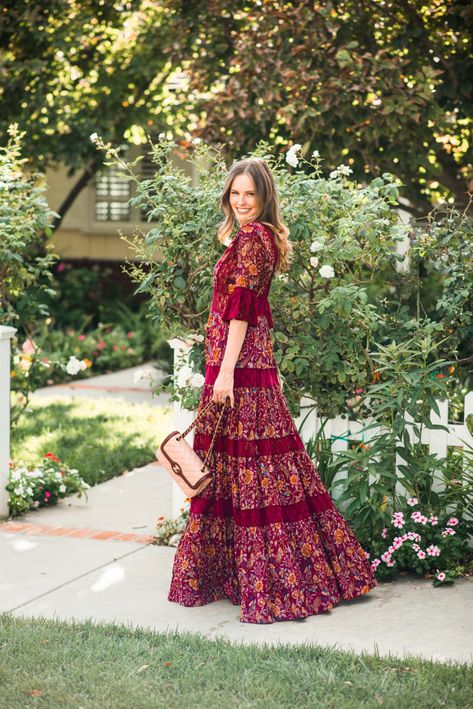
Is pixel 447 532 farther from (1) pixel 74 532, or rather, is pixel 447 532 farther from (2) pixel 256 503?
(1) pixel 74 532

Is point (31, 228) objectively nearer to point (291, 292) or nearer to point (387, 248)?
point (291, 292)

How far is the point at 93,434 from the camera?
324 inches

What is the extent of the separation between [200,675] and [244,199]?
6.51ft

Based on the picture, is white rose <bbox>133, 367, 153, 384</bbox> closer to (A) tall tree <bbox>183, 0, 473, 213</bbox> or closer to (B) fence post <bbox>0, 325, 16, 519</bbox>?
(B) fence post <bbox>0, 325, 16, 519</bbox>

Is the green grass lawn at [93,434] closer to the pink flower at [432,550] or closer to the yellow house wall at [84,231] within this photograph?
the pink flower at [432,550]

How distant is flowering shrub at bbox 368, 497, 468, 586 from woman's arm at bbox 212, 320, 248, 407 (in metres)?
1.16

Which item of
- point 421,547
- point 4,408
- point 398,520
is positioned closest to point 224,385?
point 398,520

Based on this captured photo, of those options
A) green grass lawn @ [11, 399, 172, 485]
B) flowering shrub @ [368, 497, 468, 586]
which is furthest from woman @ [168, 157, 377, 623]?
green grass lawn @ [11, 399, 172, 485]

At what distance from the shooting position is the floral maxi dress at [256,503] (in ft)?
14.5

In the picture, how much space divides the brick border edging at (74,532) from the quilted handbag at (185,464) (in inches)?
54.8

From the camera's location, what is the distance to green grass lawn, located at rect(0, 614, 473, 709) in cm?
349

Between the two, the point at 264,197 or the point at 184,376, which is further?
the point at 184,376

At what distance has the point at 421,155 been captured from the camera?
779cm

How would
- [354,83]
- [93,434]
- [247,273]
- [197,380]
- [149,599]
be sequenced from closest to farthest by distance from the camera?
[247,273] → [149,599] → [197,380] → [354,83] → [93,434]
